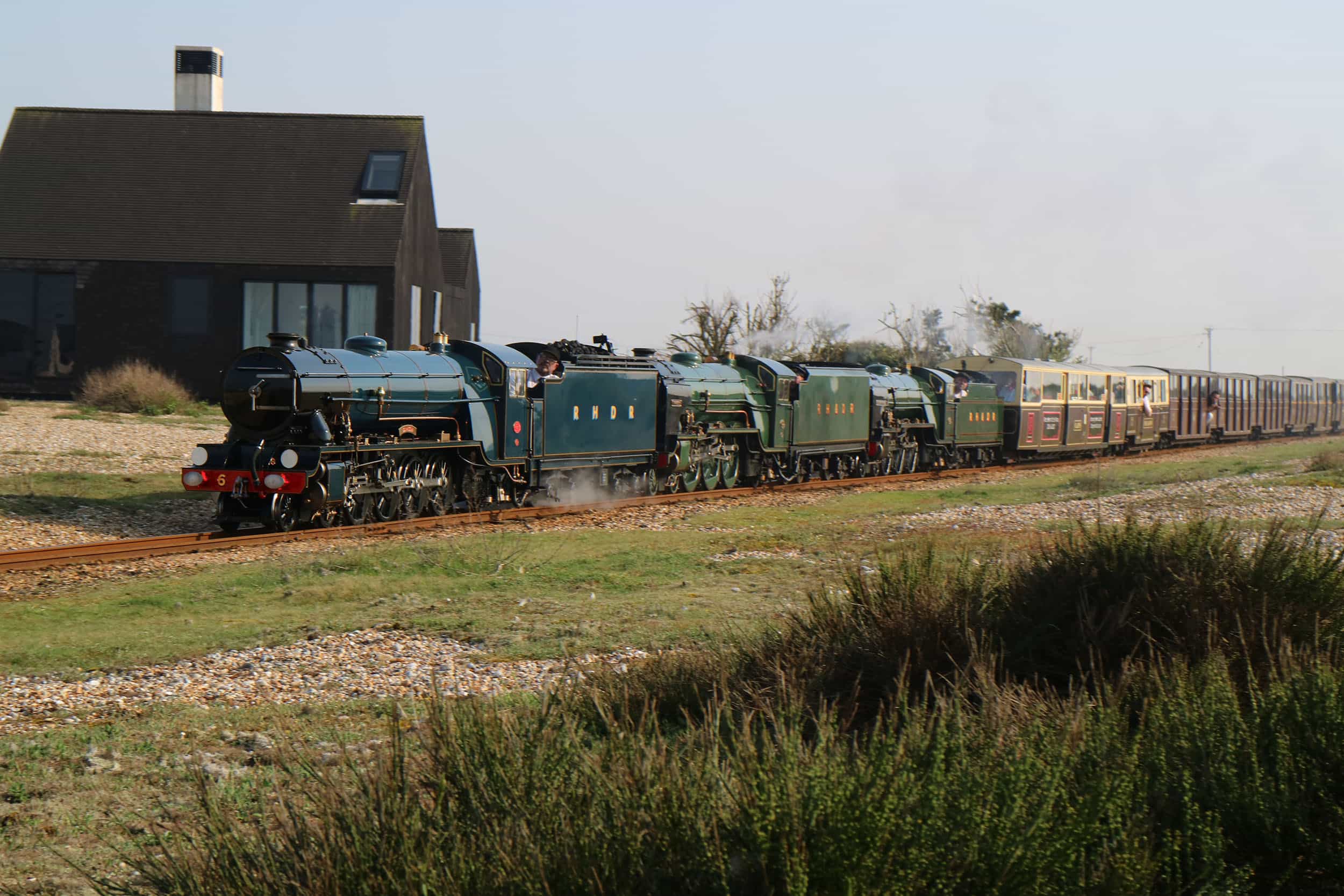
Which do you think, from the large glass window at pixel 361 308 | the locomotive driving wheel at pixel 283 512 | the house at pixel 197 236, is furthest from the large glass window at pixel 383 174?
the locomotive driving wheel at pixel 283 512

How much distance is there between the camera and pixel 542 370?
69.5 feet

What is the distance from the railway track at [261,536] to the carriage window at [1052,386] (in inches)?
610

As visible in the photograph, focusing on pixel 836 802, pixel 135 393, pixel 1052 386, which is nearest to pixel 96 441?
pixel 135 393

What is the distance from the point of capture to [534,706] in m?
5.67

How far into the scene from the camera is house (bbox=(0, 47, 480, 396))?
36.7m

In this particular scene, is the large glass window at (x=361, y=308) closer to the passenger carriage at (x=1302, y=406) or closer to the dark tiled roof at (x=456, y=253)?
the dark tiled roof at (x=456, y=253)

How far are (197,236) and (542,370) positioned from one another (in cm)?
2108

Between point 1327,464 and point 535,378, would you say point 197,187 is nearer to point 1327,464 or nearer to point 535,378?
point 535,378

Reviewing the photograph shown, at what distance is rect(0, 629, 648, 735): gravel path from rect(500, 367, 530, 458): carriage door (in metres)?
10.5

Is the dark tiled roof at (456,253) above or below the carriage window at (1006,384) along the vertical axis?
above

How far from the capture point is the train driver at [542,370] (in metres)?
21.2

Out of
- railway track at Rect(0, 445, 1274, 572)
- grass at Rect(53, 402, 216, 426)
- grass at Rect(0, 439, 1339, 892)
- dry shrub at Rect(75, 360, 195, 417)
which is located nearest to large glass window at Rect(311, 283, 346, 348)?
grass at Rect(53, 402, 216, 426)

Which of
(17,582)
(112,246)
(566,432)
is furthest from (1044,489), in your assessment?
(112,246)

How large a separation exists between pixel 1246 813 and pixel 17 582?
41.7ft
